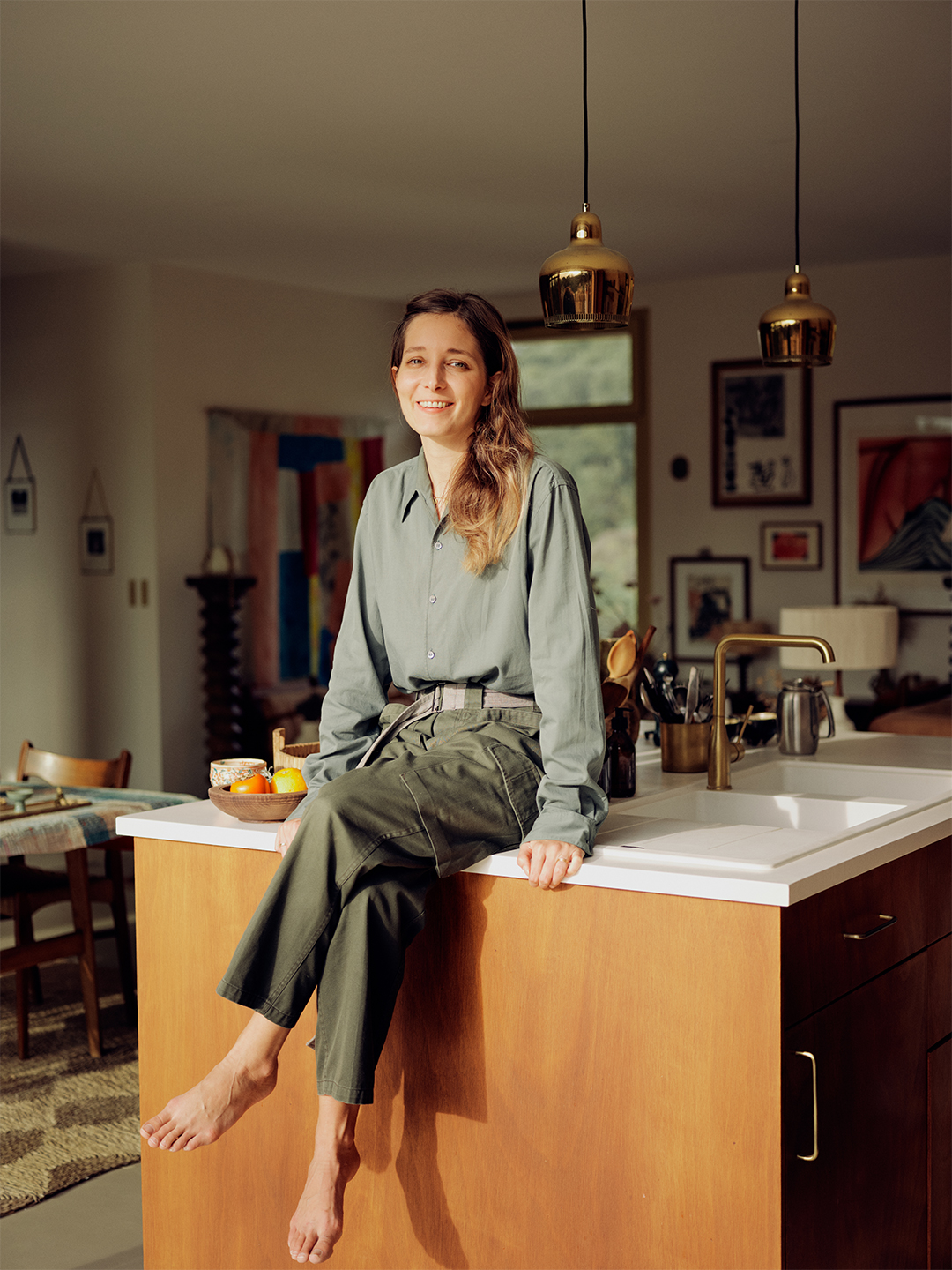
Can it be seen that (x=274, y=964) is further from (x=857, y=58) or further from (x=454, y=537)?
(x=857, y=58)

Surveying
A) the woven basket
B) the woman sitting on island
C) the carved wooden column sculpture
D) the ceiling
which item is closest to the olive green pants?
the woman sitting on island

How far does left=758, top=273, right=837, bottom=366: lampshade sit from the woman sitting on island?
1.23 m

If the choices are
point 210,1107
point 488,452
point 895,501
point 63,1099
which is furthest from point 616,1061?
point 895,501

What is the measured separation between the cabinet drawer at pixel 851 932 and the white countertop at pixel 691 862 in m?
0.04

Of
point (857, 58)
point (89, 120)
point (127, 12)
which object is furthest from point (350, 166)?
point (857, 58)

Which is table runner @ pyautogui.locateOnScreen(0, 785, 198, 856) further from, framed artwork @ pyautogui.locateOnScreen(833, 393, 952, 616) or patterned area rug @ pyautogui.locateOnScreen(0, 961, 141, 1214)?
framed artwork @ pyautogui.locateOnScreen(833, 393, 952, 616)

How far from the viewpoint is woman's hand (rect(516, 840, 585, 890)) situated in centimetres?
190

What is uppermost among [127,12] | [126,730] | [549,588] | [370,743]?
[127,12]

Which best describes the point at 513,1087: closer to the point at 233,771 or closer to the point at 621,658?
the point at 233,771

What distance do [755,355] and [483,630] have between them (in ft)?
18.5

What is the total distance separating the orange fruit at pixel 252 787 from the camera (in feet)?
7.33

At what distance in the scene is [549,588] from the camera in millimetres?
2064

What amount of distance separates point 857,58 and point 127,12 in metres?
2.04

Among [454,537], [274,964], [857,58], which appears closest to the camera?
[274,964]
